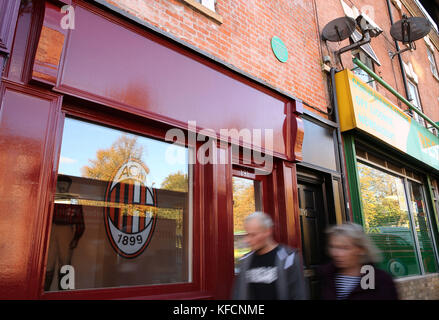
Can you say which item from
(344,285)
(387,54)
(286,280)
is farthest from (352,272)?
(387,54)

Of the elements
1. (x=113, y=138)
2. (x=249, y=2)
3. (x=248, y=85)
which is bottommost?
(x=113, y=138)

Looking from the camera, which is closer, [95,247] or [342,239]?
[342,239]

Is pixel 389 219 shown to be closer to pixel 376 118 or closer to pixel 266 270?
pixel 376 118

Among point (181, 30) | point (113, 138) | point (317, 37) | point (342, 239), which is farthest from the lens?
point (317, 37)

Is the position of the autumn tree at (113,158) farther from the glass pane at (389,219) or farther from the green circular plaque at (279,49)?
the glass pane at (389,219)

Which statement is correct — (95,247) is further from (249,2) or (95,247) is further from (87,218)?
(249,2)

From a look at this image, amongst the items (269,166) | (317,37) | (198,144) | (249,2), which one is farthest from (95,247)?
(317,37)

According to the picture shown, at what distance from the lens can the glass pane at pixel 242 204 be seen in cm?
403

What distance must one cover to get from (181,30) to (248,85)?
115cm

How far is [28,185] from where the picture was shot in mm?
2387

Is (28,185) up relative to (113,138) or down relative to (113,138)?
down

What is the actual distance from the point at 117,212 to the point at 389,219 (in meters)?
6.19

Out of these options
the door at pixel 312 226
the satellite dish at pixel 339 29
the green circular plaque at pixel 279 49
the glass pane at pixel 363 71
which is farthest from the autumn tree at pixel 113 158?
the glass pane at pixel 363 71

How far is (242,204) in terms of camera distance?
14.0 ft
